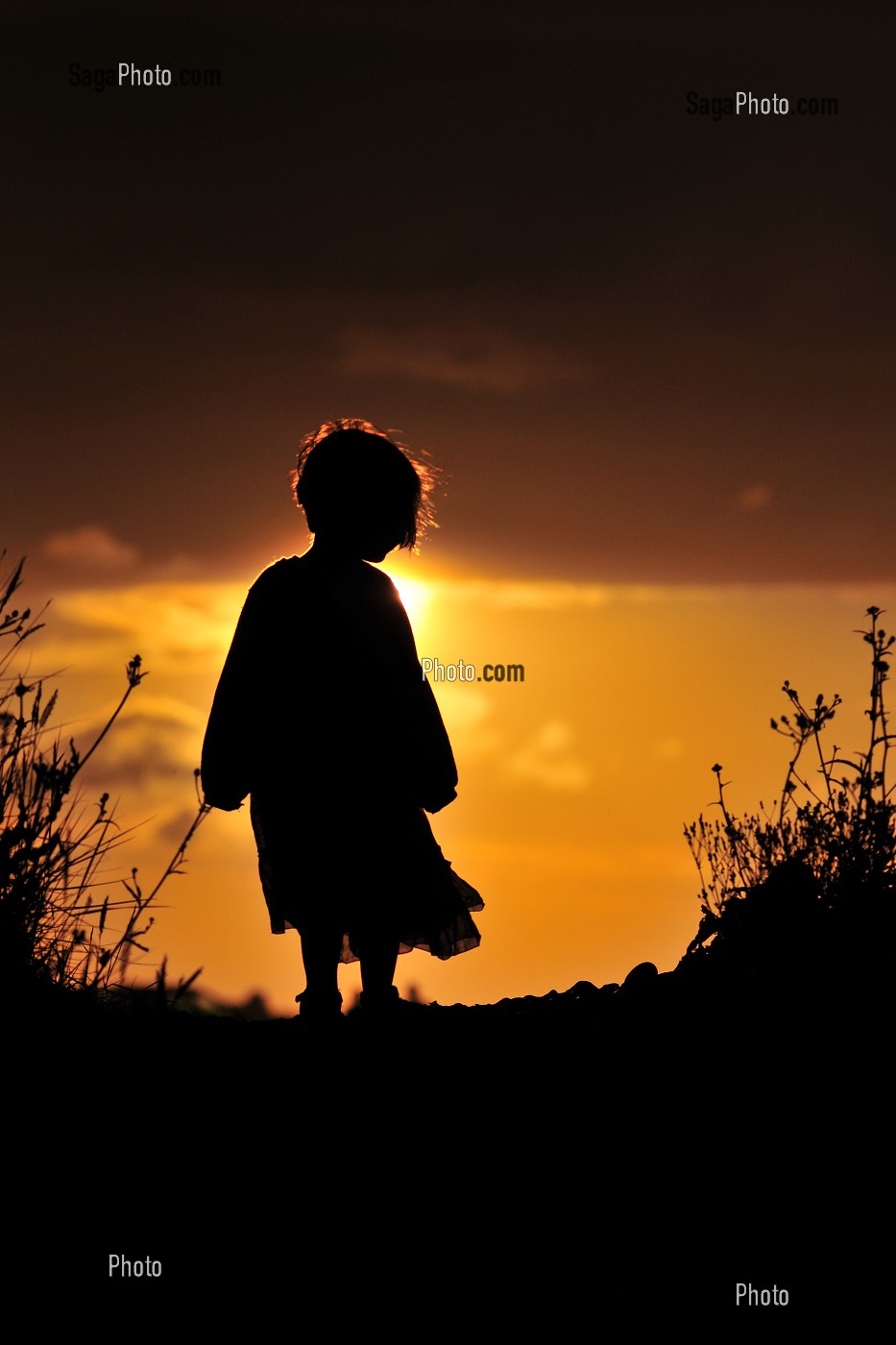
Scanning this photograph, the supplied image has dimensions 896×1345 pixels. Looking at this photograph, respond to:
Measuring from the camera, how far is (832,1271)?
124 inches

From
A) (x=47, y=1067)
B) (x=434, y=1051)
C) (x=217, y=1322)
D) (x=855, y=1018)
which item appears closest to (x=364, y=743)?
(x=434, y=1051)

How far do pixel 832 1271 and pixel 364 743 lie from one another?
97.6 inches

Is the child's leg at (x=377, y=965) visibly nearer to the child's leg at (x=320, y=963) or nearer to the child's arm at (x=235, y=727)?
the child's leg at (x=320, y=963)

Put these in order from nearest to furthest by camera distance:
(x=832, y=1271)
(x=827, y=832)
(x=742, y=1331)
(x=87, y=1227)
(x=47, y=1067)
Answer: (x=742, y=1331), (x=832, y=1271), (x=87, y=1227), (x=47, y=1067), (x=827, y=832)

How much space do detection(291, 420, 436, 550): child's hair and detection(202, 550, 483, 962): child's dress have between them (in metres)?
0.22

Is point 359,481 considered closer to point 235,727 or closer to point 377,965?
point 235,727

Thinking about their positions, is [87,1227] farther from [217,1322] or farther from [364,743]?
[364,743]

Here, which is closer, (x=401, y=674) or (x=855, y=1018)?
(x=855, y=1018)

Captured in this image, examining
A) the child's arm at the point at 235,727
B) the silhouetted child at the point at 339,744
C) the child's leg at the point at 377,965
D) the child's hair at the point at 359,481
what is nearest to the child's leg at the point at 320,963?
the silhouetted child at the point at 339,744

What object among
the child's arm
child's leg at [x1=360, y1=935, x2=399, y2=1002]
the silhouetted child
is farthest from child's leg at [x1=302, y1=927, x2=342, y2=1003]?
the child's arm

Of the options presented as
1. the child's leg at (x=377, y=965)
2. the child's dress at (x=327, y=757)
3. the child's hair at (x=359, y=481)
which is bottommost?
the child's leg at (x=377, y=965)

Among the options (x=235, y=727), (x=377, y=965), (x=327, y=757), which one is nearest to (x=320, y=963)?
(x=377, y=965)

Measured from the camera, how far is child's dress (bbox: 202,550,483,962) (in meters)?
4.94

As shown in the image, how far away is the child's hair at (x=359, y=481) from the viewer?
16.7 feet
